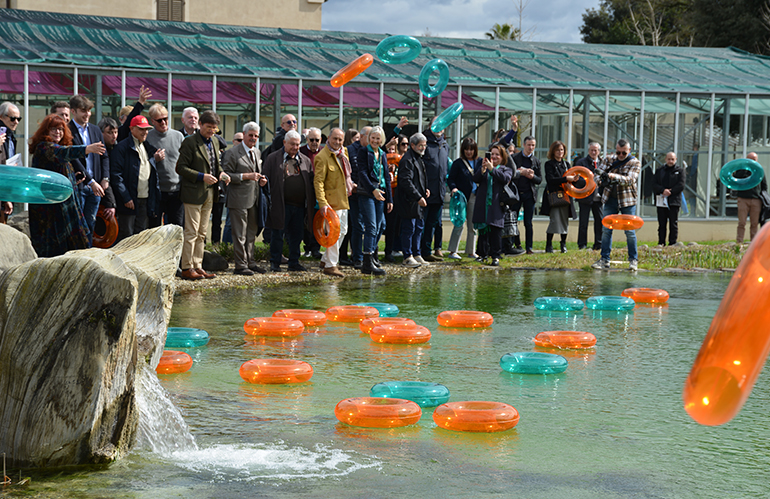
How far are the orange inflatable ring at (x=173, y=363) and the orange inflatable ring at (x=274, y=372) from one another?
0.44m

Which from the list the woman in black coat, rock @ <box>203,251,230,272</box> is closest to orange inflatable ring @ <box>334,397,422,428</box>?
rock @ <box>203,251,230,272</box>

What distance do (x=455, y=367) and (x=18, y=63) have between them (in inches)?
463

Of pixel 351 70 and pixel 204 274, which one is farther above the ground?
pixel 351 70

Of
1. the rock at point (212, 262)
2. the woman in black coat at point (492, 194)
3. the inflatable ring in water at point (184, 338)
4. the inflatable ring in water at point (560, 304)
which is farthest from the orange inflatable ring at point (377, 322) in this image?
the woman in black coat at point (492, 194)

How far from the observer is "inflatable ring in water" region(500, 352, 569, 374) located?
20.6ft

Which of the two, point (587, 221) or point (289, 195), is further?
point (587, 221)

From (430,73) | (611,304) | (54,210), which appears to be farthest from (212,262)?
(430,73)

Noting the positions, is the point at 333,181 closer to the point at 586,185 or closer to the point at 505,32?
the point at 586,185

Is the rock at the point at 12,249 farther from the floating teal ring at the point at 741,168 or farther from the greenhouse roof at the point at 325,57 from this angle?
the greenhouse roof at the point at 325,57

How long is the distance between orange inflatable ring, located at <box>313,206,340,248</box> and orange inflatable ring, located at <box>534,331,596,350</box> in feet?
15.8

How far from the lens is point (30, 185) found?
5.63 m

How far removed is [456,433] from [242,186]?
7097 mm

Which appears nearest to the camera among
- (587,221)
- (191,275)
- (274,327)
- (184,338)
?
(184,338)

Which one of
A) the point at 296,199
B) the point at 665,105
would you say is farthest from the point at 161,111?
the point at 665,105
